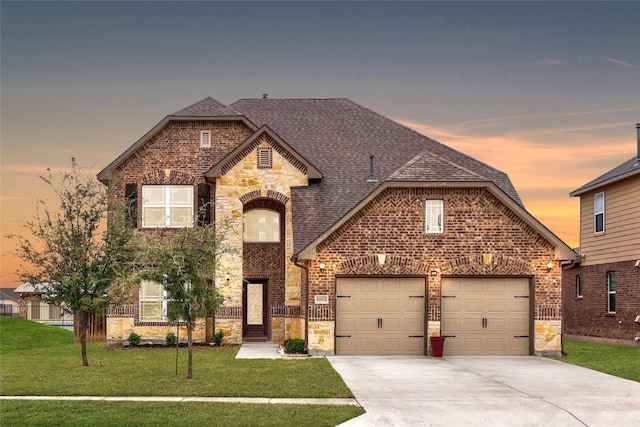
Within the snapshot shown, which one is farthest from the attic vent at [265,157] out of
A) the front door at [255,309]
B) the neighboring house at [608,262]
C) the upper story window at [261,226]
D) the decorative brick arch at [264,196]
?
the neighboring house at [608,262]

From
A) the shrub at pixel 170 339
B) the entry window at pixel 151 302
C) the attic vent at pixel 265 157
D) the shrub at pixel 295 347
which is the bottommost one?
the shrub at pixel 170 339

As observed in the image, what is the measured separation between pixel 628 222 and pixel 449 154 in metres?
7.67

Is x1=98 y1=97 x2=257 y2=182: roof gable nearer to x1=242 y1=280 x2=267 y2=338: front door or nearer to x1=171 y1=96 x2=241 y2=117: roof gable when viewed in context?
x1=171 y1=96 x2=241 y2=117: roof gable

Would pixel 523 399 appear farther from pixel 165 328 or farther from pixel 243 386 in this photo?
pixel 165 328

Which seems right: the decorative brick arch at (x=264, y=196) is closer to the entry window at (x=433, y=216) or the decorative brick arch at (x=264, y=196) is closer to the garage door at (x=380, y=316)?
the garage door at (x=380, y=316)

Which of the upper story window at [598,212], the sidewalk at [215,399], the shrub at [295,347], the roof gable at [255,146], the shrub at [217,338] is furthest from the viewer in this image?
the upper story window at [598,212]

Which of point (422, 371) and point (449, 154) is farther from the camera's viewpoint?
point (449, 154)

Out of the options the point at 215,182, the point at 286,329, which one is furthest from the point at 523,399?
the point at 215,182

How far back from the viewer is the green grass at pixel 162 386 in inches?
511

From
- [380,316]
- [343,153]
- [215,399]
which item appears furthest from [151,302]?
[215,399]

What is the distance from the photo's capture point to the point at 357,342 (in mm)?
24281

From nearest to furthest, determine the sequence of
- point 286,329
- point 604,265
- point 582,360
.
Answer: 1. point 582,360
2. point 286,329
3. point 604,265

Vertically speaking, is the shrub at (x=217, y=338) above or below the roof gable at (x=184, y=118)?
below

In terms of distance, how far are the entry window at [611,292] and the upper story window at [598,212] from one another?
2.18 meters
